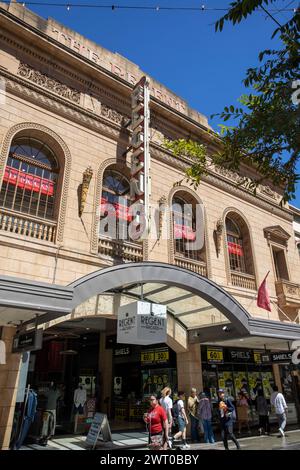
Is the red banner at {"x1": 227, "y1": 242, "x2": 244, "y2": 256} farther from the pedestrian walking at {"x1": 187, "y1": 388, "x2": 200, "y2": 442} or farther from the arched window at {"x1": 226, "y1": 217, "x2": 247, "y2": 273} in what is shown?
the pedestrian walking at {"x1": 187, "y1": 388, "x2": 200, "y2": 442}

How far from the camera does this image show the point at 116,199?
14.8 meters

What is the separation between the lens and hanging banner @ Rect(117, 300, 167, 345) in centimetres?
961

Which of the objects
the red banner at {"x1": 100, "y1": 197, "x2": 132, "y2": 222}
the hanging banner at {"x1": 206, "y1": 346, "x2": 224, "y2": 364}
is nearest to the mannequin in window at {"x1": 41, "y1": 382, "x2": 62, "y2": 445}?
the hanging banner at {"x1": 206, "y1": 346, "x2": 224, "y2": 364}

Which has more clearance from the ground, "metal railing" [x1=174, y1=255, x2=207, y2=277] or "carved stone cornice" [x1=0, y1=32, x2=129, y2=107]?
"carved stone cornice" [x1=0, y1=32, x2=129, y2=107]

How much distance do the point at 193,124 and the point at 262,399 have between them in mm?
12776

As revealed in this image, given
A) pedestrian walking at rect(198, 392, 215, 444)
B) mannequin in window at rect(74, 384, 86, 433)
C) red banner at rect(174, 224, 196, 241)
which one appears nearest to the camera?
pedestrian walking at rect(198, 392, 215, 444)

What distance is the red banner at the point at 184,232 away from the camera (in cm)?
1614

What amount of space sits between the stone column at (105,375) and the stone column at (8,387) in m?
8.20

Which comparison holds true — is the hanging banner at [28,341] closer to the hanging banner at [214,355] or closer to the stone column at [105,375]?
the hanging banner at [214,355]

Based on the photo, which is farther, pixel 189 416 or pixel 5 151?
pixel 189 416

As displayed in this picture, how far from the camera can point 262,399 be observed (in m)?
14.3

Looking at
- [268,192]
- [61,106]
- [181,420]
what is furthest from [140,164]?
[268,192]

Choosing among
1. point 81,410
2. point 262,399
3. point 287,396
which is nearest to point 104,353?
point 81,410
